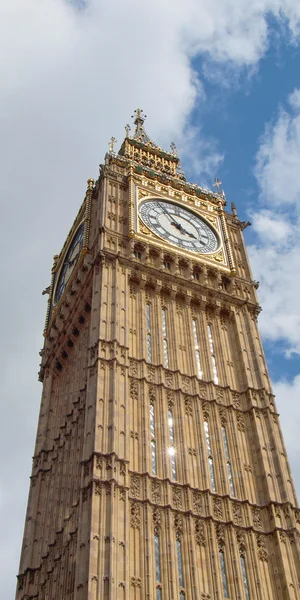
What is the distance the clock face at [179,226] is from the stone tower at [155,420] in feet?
0.33

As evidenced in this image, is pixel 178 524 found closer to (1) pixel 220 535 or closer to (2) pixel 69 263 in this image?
(1) pixel 220 535

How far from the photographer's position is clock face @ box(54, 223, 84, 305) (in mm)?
45500

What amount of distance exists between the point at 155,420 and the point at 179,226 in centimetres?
1523

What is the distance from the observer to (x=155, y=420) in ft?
109

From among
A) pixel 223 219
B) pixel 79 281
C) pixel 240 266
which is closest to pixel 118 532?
pixel 79 281

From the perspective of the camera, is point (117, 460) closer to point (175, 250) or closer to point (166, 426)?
point (166, 426)

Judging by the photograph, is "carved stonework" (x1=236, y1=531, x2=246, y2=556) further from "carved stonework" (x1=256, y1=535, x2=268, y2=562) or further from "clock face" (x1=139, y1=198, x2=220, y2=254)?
"clock face" (x1=139, y1=198, x2=220, y2=254)

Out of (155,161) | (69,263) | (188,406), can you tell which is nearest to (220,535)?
(188,406)

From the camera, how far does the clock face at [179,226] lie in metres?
44.1

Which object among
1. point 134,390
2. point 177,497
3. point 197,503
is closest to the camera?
point 177,497

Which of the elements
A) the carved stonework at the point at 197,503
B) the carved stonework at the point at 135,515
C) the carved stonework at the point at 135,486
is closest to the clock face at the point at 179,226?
the carved stonework at the point at 197,503

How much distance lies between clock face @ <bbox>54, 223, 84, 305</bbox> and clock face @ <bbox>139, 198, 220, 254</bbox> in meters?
4.21

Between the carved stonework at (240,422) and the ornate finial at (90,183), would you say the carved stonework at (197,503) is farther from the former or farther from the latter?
the ornate finial at (90,183)

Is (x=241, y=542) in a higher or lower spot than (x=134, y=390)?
lower
